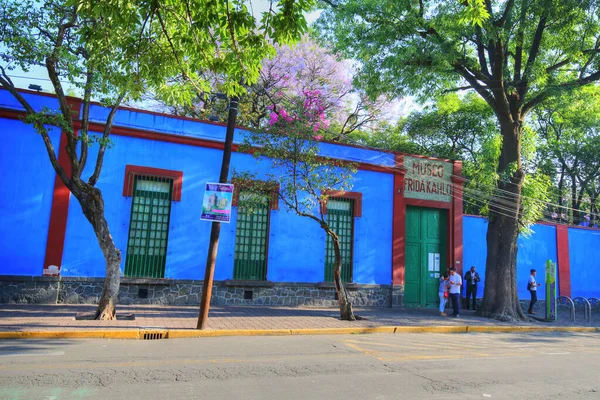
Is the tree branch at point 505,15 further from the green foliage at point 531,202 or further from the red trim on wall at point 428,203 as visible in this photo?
the red trim on wall at point 428,203

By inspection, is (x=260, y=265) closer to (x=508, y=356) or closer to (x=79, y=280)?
(x=79, y=280)

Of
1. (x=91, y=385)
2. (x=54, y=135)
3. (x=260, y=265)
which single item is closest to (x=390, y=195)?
(x=260, y=265)

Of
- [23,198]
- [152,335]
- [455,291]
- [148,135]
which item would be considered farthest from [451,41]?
[23,198]

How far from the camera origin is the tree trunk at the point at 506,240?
44.2ft

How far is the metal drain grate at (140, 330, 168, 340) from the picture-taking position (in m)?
8.55

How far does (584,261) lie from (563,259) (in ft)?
4.65

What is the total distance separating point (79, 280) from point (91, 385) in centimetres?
781

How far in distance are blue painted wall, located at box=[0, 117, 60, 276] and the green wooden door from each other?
38.7ft

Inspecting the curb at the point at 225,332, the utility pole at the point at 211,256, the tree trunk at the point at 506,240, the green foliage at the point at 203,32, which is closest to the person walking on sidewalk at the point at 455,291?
the tree trunk at the point at 506,240

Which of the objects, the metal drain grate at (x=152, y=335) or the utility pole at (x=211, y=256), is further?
the utility pole at (x=211, y=256)

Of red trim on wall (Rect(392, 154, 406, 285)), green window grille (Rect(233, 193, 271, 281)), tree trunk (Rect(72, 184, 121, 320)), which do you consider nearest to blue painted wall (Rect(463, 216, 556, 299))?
red trim on wall (Rect(392, 154, 406, 285))

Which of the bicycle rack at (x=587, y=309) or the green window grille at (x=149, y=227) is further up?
the green window grille at (x=149, y=227)

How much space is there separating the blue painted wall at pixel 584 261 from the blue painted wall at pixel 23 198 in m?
20.3

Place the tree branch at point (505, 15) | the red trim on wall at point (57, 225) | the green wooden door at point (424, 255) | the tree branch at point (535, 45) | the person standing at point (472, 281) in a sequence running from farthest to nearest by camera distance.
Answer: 1. the green wooden door at point (424, 255)
2. the person standing at point (472, 281)
3. the tree branch at point (535, 45)
4. the tree branch at point (505, 15)
5. the red trim on wall at point (57, 225)
